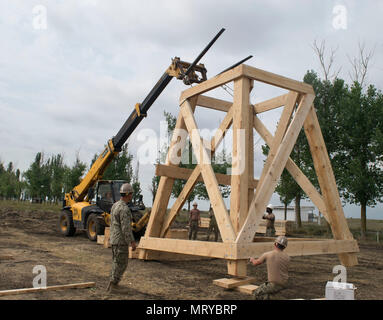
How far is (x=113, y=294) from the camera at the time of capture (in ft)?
16.8

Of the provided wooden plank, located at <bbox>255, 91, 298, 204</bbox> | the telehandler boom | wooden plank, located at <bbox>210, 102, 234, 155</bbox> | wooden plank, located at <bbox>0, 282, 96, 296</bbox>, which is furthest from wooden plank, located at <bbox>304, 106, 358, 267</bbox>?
wooden plank, located at <bbox>0, 282, 96, 296</bbox>

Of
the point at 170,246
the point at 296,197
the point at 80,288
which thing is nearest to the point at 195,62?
the point at 170,246

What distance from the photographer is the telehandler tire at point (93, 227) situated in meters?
12.6

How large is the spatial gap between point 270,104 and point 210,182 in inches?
109

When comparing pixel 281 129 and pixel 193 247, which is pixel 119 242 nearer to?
pixel 193 247

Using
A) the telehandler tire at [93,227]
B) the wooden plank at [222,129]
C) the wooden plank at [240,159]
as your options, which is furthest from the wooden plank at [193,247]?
the telehandler tire at [93,227]

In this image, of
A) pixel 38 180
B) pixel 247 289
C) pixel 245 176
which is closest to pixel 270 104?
pixel 245 176

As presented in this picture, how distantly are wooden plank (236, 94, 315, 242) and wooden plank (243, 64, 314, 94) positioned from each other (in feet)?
1.26

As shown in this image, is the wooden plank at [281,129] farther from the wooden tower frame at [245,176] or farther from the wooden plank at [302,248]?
the wooden plank at [302,248]

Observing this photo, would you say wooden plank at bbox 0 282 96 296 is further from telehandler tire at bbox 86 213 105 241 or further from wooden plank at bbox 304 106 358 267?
telehandler tire at bbox 86 213 105 241

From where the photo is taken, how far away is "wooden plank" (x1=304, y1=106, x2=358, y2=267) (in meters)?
7.30

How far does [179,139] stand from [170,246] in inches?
93.4

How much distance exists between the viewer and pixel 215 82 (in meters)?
6.69

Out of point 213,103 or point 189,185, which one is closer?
point 189,185
